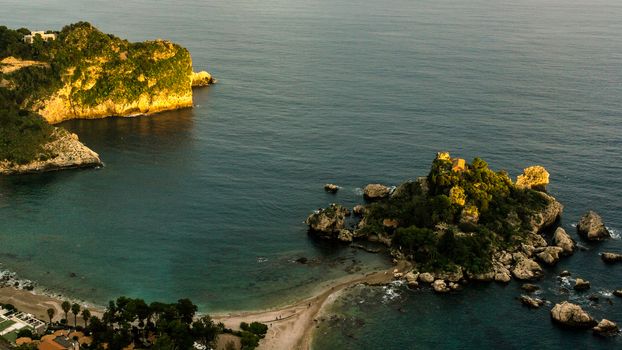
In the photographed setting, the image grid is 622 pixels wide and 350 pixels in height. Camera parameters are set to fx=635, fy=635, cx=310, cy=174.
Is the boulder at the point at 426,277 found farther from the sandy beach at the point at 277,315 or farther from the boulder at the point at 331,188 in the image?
the boulder at the point at 331,188

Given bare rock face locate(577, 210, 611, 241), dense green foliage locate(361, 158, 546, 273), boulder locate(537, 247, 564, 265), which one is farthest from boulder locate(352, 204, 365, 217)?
bare rock face locate(577, 210, 611, 241)

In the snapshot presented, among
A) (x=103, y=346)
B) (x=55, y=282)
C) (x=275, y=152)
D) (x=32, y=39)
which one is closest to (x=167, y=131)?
(x=275, y=152)

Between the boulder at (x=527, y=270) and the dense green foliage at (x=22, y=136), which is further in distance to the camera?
the dense green foliage at (x=22, y=136)

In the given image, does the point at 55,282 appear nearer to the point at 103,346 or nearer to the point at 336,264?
the point at 103,346

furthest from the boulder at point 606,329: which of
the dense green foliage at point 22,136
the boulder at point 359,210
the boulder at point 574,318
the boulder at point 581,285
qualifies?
the dense green foliage at point 22,136

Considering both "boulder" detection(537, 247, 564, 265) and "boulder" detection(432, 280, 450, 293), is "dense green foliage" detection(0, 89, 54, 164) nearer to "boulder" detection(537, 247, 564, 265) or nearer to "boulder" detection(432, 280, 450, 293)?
"boulder" detection(432, 280, 450, 293)

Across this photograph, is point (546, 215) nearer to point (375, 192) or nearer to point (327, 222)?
point (375, 192)

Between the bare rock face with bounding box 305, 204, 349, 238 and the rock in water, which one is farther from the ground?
the rock in water
